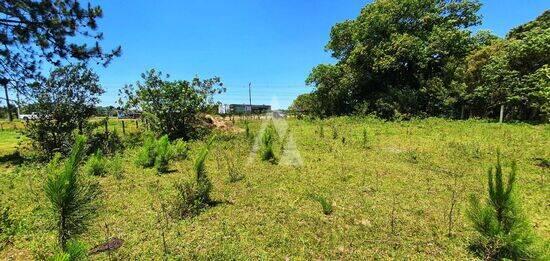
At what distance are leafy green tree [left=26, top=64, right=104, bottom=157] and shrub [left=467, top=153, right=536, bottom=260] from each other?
1069cm

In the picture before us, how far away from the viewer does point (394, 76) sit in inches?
904

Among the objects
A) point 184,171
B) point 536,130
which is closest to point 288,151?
point 184,171

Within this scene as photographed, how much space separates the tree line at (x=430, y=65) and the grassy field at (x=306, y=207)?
9027 mm

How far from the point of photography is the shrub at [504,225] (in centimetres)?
335

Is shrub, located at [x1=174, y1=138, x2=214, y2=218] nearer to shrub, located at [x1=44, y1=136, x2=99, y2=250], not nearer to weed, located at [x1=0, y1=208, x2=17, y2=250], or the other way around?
weed, located at [x1=0, y1=208, x2=17, y2=250]

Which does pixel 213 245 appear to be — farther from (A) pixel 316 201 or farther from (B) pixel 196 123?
(B) pixel 196 123

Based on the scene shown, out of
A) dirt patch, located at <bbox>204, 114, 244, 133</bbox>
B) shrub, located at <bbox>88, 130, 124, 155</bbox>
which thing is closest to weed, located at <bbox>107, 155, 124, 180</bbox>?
shrub, located at <bbox>88, 130, 124, 155</bbox>

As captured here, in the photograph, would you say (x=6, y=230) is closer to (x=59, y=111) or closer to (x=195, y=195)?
(x=195, y=195)

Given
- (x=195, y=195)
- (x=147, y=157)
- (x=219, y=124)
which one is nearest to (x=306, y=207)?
(x=195, y=195)

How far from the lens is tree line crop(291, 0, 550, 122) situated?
59.8 feet

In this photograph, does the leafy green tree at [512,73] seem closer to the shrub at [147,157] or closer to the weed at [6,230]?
the shrub at [147,157]

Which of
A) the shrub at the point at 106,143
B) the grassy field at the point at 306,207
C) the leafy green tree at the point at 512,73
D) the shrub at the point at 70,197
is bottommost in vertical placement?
the grassy field at the point at 306,207

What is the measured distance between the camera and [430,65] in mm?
21844

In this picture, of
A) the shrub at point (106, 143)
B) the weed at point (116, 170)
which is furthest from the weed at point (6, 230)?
the shrub at point (106, 143)
